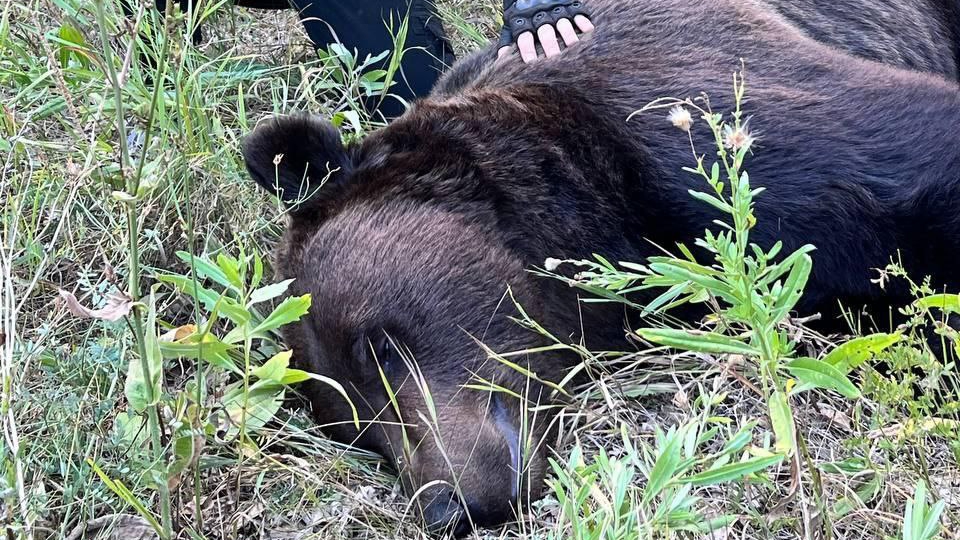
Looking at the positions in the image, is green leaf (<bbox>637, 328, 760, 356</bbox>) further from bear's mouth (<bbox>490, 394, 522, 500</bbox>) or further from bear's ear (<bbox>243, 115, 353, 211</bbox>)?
bear's ear (<bbox>243, 115, 353, 211</bbox>)

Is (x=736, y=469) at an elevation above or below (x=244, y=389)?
above

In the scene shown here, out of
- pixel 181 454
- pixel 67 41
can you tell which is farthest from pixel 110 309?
pixel 67 41

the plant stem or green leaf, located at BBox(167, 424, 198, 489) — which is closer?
the plant stem

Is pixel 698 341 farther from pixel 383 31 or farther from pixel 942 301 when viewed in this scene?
pixel 383 31

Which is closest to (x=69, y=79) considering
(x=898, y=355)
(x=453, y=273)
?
(x=453, y=273)

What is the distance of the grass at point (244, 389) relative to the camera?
203 centimetres

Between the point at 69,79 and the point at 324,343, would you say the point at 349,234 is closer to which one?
the point at 324,343

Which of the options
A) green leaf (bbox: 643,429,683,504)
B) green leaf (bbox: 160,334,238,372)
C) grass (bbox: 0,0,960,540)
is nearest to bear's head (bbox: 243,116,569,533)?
grass (bbox: 0,0,960,540)

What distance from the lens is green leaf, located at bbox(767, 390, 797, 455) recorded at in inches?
73.1

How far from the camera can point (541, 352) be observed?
3.03 meters

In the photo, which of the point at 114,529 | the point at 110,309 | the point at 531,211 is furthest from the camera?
the point at 531,211

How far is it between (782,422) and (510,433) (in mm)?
1048

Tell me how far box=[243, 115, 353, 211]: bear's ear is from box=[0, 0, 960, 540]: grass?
23cm

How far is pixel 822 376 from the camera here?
1.87 metres
